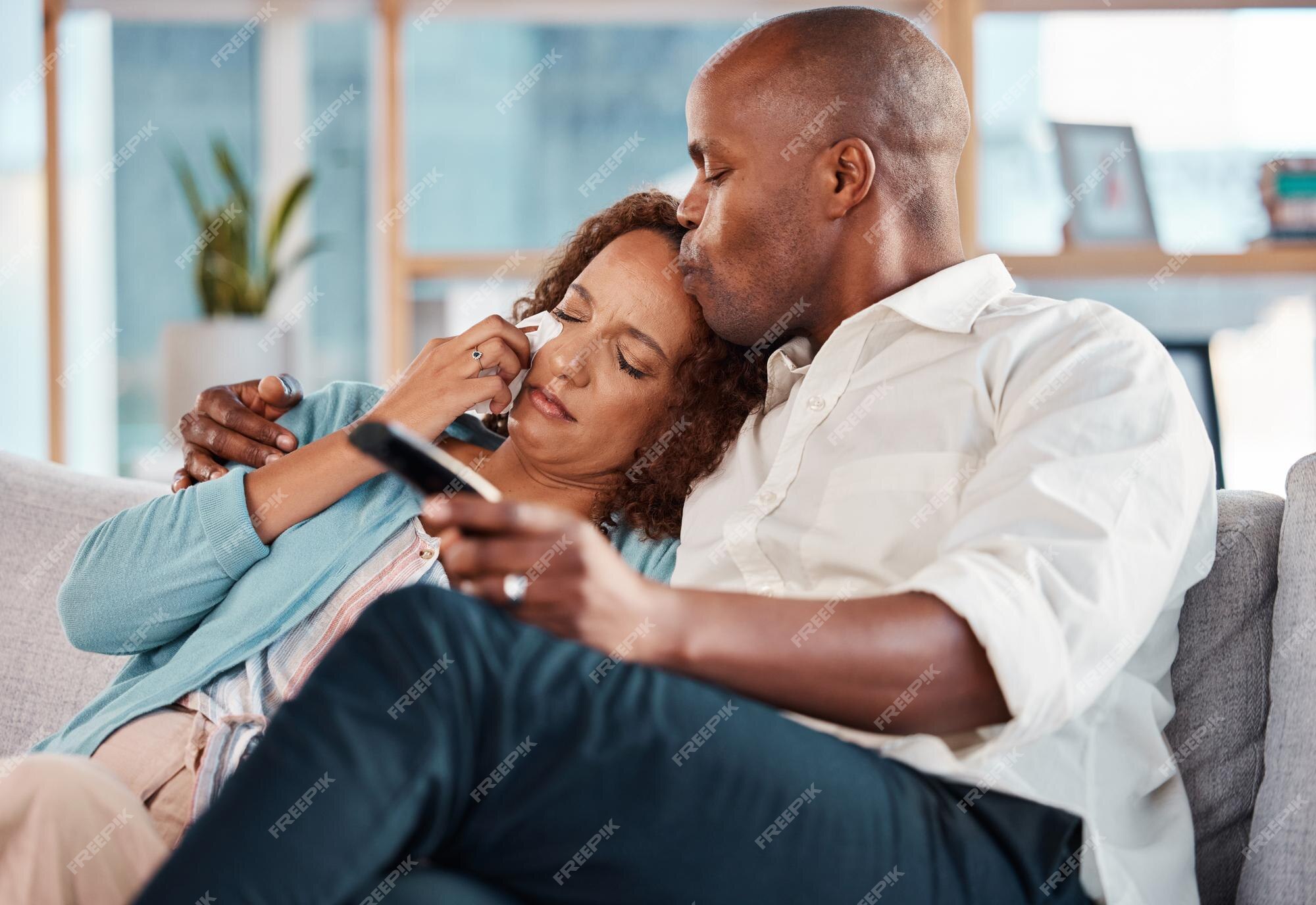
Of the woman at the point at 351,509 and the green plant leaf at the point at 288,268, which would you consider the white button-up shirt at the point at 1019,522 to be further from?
the green plant leaf at the point at 288,268

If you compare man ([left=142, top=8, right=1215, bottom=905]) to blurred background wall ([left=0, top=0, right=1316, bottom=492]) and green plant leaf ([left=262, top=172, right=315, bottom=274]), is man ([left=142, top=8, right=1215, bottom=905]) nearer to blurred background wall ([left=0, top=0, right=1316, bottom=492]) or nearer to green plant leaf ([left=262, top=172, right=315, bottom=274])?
blurred background wall ([left=0, top=0, right=1316, bottom=492])

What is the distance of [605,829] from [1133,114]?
317 cm

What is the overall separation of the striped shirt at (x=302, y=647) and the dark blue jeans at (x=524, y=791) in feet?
1.76

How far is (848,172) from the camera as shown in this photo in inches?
57.1

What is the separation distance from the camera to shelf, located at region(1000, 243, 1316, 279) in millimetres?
3256

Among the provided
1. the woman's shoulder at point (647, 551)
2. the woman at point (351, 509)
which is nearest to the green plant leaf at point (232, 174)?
the woman at point (351, 509)

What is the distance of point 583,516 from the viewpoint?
1647mm

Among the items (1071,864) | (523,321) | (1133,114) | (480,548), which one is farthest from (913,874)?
(1133,114)

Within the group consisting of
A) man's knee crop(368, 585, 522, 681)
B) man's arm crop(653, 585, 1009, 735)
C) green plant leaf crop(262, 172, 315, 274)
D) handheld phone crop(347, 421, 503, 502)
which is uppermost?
green plant leaf crop(262, 172, 315, 274)

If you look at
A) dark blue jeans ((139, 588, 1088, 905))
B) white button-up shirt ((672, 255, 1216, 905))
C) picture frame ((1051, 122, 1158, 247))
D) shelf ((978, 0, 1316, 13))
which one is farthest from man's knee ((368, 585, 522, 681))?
shelf ((978, 0, 1316, 13))

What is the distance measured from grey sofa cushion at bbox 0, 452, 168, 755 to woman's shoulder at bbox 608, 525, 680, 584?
2.44 feet

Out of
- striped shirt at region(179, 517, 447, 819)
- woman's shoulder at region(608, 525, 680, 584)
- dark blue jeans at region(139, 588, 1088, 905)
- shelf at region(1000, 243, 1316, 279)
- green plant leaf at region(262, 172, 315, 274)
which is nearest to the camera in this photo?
dark blue jeans at region(139, 588, 1088, 905)

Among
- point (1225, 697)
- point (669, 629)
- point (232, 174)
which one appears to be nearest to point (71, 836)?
point (669, 629)

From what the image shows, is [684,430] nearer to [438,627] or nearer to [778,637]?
[778,637]
